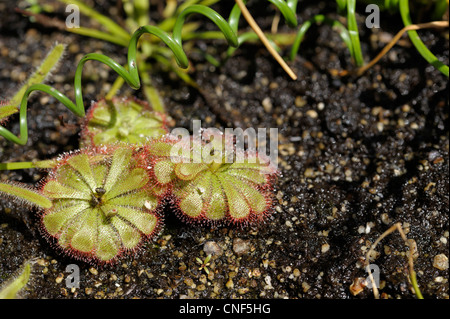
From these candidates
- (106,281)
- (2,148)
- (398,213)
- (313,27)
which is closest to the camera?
(106,281)

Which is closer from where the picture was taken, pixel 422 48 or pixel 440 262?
pixel 440 262

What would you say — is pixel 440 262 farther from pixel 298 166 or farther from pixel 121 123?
pixel 121 123

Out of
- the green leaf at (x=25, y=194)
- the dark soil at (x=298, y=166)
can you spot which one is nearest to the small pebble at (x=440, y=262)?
the dark soil at (x=298, y=166)

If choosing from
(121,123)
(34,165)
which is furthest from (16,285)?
(121,123)

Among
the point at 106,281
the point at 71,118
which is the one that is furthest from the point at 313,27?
the point at 106,281

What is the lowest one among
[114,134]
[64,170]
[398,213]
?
[398,213]

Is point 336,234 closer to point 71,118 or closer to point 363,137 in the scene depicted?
point 363,137

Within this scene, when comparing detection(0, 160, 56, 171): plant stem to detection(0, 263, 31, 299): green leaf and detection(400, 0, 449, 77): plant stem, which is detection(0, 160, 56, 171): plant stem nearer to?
detection(0, 263, 31, 299): green leaf

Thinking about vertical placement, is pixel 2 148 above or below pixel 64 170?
above
